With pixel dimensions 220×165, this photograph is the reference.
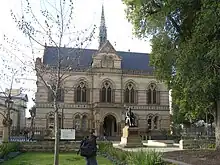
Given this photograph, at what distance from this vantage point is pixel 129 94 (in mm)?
53656

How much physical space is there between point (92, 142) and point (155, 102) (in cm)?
4197

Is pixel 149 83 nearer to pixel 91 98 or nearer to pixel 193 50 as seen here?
pixel 91 98

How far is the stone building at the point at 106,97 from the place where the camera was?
4988 cm

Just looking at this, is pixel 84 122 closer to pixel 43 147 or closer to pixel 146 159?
pixel 43 147

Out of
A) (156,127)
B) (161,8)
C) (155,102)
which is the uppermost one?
(161,8)

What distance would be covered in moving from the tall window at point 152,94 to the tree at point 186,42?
96.7ft

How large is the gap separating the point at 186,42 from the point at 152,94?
35.4m

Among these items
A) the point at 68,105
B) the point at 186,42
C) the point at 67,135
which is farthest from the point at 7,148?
the point at 68,105

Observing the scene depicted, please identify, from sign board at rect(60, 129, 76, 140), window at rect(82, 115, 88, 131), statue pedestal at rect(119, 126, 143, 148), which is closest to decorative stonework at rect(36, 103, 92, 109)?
window at rect(82, 115, 88, 131)

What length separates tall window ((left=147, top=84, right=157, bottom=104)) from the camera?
54.9 meters

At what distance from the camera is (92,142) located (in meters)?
13.9

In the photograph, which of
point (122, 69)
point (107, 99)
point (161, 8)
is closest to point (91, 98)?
point (107, 99)

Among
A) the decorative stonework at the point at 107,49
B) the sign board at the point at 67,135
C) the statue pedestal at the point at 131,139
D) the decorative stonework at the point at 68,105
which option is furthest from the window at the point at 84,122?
the statue pedestal at the point at 131,139

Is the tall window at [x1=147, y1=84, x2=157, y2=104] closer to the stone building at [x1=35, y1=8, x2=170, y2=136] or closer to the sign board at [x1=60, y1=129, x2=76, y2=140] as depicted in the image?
the stone building at [x1=35, y1=8, x2=170, y2=136]
